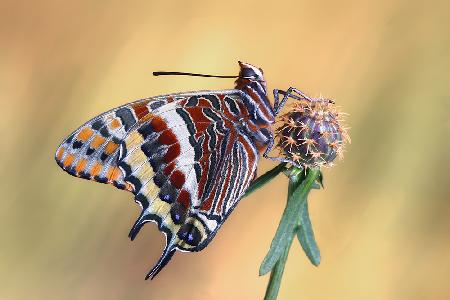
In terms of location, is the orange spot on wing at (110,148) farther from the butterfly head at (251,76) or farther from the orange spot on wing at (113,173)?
the butterfly head at (251,76)

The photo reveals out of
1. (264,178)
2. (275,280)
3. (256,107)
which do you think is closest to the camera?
(275,280)

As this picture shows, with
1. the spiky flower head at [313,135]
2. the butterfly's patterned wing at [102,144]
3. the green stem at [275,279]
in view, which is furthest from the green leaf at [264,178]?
the butterfly's patterned wing at [102,144]

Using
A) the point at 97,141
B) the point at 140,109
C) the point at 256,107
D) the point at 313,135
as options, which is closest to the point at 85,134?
the point at 97,141

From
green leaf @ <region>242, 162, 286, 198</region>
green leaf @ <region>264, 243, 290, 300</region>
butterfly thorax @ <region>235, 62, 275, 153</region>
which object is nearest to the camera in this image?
green leaf @ <region>264, 243, 290, 300</region>

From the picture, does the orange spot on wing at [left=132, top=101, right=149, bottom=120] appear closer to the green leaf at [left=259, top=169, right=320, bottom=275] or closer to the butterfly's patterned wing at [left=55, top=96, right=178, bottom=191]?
the butterfly's patterned wing at [left=55, top=96, right=178, bottom=191]

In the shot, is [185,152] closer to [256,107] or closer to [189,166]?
[189,166]

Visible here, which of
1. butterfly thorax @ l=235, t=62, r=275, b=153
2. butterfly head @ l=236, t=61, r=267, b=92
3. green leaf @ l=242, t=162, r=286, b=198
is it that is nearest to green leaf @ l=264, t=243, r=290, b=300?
Answer: green leaf @ l=242, t=162, r=286, b=198
